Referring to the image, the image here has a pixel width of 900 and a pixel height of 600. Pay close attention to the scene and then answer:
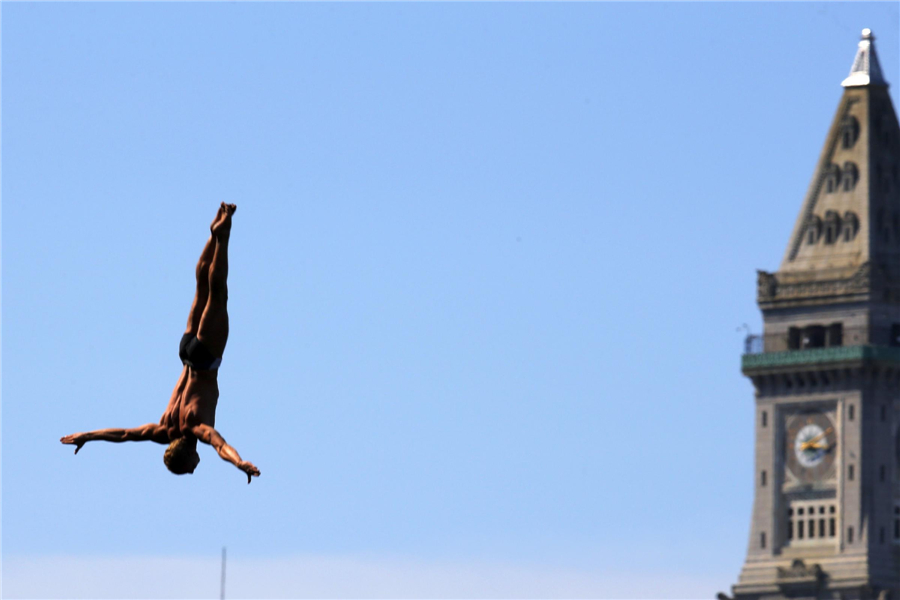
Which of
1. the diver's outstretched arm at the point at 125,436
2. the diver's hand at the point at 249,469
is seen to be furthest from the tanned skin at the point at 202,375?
the diver's hand at the point at 249,469

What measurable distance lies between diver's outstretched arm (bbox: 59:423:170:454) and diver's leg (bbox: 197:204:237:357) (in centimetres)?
166

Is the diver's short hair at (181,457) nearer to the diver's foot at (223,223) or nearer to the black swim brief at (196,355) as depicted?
the black swim brief at (196,355)

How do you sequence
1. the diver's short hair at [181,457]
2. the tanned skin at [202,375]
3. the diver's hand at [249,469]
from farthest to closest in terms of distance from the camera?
the tanned skin at [202,375] < the diver's short hair at [181,457] < the diver's hand at [249,469]

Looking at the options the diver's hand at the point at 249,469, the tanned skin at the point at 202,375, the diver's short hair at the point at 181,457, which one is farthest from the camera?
the tanned skin at the point at 202,375

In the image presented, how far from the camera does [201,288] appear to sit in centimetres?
5241

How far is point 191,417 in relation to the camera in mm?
51250

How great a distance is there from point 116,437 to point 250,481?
5.79m

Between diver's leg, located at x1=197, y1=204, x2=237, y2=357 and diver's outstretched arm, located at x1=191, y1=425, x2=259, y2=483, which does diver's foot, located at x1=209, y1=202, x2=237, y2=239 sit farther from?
diver's outstretched arm, located at x1=191, y1=425, x2=259, y2=483

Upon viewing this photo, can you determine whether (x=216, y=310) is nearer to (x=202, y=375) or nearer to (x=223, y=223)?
(x=202, y=375)

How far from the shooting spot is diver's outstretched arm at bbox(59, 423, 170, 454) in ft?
164

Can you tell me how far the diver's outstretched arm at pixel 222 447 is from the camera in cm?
4566

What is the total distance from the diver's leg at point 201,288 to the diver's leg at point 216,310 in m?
0.09

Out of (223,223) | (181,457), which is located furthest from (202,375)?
(223,223)

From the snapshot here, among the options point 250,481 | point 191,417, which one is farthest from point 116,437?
point 250,481
